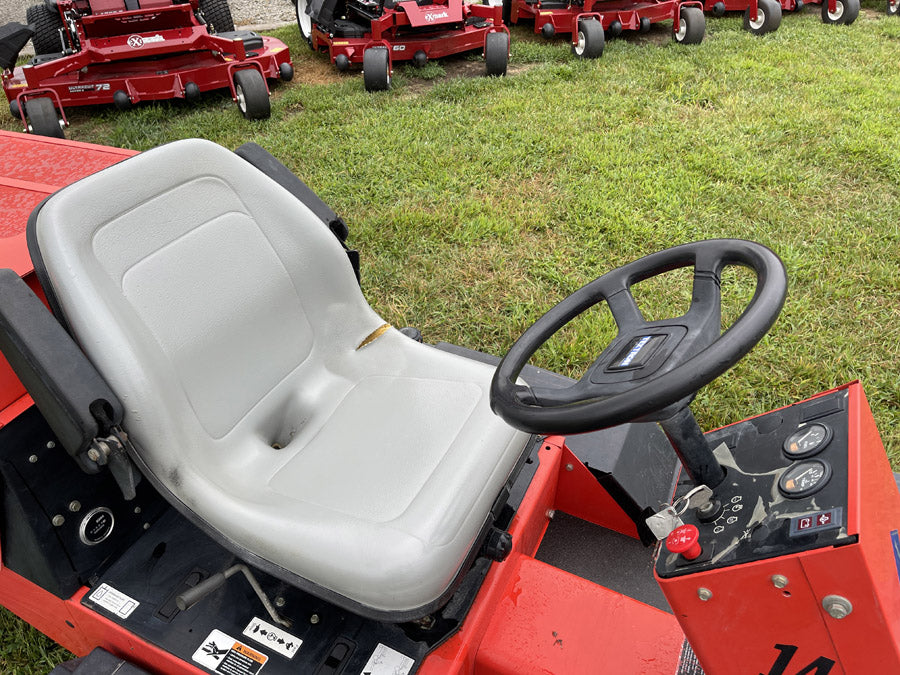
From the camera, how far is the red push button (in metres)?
0.91

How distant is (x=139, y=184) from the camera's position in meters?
1.20

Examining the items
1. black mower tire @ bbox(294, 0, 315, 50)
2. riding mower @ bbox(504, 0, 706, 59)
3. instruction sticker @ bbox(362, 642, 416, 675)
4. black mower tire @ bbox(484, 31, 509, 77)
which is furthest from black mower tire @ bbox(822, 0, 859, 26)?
instruction sticker @ bbox(362, 642, 416, 675)

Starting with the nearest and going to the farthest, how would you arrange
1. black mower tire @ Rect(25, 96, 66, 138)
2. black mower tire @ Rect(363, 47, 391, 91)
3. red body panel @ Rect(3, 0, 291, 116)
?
black mower tire @ Rect(25, 96, 66, 138)
red body panel @ Rect(3, 0, 291, 116)
black mower tire @ Rect(363, 47, 391, 91)

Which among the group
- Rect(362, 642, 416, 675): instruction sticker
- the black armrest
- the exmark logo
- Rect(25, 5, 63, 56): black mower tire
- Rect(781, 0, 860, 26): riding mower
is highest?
Rect(25, 5, 63, 56): black mower tire

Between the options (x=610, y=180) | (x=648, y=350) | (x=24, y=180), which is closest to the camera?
(x=648, y=350)

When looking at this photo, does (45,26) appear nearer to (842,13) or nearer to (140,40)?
(140,40)

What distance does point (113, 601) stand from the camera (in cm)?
126

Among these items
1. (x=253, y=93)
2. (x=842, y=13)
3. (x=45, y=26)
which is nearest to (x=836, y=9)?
(x=842, y=13)

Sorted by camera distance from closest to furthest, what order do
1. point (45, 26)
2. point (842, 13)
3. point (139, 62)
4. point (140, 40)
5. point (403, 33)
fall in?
point (140, 40) → point (139, 62) → point (45, 26) → point (403, 33) → point (842, 13)

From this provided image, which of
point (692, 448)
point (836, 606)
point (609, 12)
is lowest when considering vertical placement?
point (836, 606)

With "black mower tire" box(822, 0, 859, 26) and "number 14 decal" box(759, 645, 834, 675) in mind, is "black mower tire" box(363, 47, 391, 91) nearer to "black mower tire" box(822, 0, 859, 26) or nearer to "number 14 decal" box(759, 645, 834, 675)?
"black mower tire" box(822, 0, 859, 26)

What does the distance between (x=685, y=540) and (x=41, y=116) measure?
402 centimetres

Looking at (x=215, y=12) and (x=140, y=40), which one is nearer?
(x=140, y=40)

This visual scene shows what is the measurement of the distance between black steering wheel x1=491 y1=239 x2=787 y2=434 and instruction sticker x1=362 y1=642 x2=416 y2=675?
0.50 m
